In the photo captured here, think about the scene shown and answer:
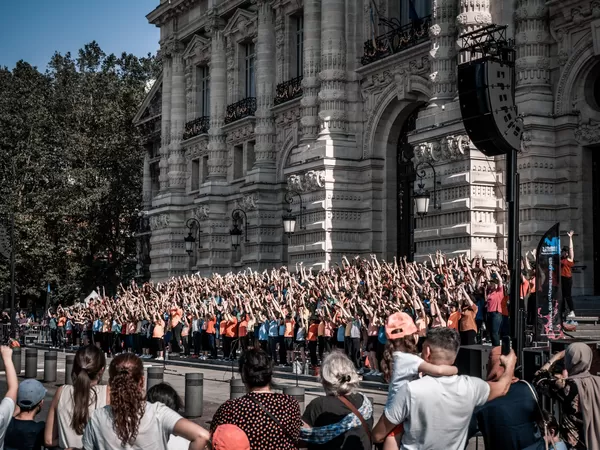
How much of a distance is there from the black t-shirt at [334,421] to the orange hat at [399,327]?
58cm

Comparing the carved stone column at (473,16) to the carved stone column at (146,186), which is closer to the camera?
the carved stone column at (473,16)

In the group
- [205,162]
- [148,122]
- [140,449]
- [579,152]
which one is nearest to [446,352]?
[140,449]

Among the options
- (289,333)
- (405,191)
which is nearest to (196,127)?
(405,191)

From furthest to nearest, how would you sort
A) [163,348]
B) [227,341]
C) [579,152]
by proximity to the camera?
[163,348] < [227,341] < [579,152]

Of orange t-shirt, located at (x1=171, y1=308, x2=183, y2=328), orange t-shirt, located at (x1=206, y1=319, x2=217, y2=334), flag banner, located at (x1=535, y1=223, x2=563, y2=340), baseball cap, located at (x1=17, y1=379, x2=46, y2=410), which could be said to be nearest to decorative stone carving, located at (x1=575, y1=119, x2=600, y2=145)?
orange t-shirt, located at (x1=206, y1=319, x2=217, y2=334)

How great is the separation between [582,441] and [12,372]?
3823 mm

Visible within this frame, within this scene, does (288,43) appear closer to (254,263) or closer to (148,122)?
(254,263)

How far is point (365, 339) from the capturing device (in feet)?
67.1

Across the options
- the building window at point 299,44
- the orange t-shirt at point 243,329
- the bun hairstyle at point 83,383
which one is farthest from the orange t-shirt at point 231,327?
the bun hairstyle at point 83,383

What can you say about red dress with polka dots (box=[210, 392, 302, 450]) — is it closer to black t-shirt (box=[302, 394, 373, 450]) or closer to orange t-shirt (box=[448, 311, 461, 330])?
black t-shirt (box=[302, 394, 373, 450])

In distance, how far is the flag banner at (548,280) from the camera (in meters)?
13.4

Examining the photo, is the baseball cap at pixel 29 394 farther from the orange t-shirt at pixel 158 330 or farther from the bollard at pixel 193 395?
the orange t-shirt at pixel 158 330

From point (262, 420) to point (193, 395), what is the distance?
905cm

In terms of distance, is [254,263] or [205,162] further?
[205,162]
